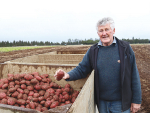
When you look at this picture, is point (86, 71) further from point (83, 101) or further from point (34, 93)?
point (34, 93)

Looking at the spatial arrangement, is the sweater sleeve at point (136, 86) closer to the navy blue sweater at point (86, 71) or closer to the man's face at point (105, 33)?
the navy blue sweater at point (86, 71)

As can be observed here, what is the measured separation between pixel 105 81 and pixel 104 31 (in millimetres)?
720

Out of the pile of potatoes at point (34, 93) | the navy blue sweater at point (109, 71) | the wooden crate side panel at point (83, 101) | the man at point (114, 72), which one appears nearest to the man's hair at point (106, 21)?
the man at point (114, 72)

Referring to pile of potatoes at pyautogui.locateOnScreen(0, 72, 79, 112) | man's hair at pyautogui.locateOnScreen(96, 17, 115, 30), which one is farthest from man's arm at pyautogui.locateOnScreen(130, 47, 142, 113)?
pile of potatoes at pyautogui.locateOnScreen(0, 72, 79, 112)

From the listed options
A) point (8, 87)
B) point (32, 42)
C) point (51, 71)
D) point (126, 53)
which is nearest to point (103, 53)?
point (126, 53)

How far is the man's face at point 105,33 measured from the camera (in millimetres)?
1636

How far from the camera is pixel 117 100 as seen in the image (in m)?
1.73

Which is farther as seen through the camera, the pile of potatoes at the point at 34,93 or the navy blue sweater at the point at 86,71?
the pile of potatoes at the point at 34,93

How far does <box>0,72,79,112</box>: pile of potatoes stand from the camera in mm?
1928

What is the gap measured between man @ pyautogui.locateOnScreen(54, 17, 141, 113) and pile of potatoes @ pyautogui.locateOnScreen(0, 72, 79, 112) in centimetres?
61

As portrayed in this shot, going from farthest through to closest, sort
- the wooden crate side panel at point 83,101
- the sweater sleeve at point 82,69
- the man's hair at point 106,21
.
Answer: the sweater sleeve at point 82,69 → the man's hair at point 106,21 → the wooden crate side panel at point 83,101

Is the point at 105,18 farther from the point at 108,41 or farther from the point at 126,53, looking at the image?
the point at 126,53

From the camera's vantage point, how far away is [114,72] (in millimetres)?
1655

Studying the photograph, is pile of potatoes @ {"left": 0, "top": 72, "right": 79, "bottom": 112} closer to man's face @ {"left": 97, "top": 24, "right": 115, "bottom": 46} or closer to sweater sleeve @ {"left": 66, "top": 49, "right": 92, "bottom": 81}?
sweater sleeve @ {"left": 66, "top": 49, "right": 92, "bottom": 81}
